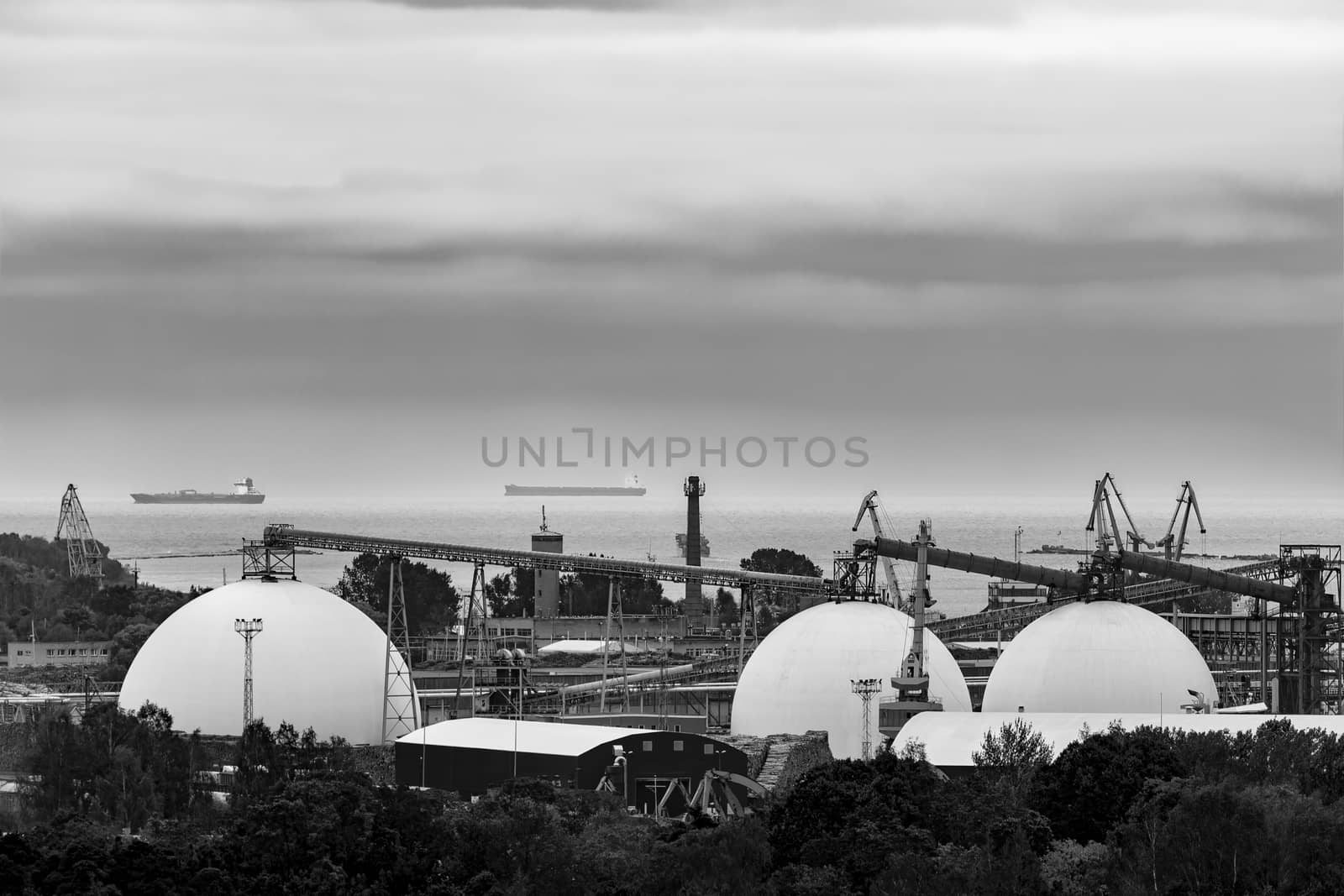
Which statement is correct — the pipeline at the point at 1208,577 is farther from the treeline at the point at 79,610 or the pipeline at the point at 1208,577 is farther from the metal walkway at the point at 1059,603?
the treeline at the point at 79,610

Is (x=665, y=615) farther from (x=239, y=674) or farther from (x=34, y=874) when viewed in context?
(x=34, y=874)

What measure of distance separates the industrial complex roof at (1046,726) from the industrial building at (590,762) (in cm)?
445

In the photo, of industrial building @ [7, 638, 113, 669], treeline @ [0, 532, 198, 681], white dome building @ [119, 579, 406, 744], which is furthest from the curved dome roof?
industrial building @ [7, 638, 113, 669]

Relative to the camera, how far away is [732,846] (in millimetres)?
38000

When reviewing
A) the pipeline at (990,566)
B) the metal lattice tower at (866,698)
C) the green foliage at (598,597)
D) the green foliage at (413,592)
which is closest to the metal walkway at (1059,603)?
the pipeline at (990,566)

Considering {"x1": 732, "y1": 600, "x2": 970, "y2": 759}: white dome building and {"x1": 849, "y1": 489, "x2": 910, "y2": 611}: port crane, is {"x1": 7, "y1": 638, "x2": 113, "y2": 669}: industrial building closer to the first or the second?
{"x1": 849, "y1": 489, "x2": 910, "y2": 611}: port crane

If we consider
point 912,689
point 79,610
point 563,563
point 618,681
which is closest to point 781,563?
point 79,610

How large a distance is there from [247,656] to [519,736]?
23.8 feet

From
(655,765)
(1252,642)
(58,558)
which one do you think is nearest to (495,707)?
(655,765)

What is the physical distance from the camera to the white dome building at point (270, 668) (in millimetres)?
58406

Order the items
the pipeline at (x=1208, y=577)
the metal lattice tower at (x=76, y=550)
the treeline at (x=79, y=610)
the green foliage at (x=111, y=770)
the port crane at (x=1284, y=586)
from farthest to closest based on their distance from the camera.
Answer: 1. the metal lattice tower at (x=76, y=550)
2. the treeline at (x=79, y=610)
3. the pipeline at (x=1208, y=577)
4. the port crane at (x=1284, y=586)
5. the green foliage at (x=111, y=770)

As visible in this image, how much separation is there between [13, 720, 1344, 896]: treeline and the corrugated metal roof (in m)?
7.43

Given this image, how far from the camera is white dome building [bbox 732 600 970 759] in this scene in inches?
2302

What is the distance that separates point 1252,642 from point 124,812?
42.8 metres
